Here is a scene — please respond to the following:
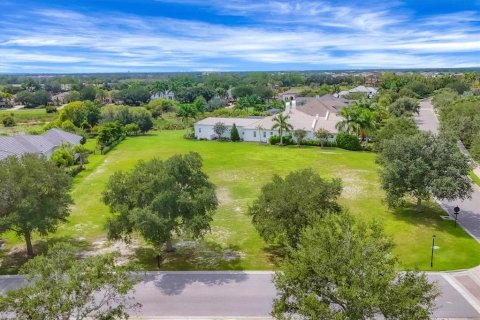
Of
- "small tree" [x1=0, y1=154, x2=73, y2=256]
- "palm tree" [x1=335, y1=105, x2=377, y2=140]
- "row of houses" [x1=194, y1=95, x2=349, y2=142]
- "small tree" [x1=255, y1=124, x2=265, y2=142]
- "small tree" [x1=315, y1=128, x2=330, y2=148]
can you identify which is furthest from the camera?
"small tree" [x1=255, y1=124, x2=265, y2=142]

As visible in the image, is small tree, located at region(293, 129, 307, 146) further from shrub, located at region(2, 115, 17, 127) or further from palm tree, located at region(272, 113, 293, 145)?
shrub, located at region(2, 115, 17, 127)

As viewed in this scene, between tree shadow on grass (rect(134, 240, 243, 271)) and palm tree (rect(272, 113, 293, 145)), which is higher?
palm tree (rect(272, 113, 293, 145))

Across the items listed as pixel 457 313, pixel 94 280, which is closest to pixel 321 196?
pixel 457 313

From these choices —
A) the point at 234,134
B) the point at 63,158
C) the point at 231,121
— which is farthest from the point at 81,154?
the point at 231,121

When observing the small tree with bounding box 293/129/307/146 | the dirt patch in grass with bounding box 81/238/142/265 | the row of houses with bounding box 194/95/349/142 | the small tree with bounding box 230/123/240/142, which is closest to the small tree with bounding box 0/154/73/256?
the dirt patch in grass with bounding box 81/238/142/265

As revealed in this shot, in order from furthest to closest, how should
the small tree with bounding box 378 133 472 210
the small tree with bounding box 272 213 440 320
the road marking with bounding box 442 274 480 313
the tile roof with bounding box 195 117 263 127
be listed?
the tile roof with bounding box 195 117 263 127 → the small tree with bounding box 378 133 472 210 → the road marking with bounding box 442 274 480 313 → the small tree with bounding box 272 213 440 320

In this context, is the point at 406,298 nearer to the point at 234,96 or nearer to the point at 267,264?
the point at 267,264
